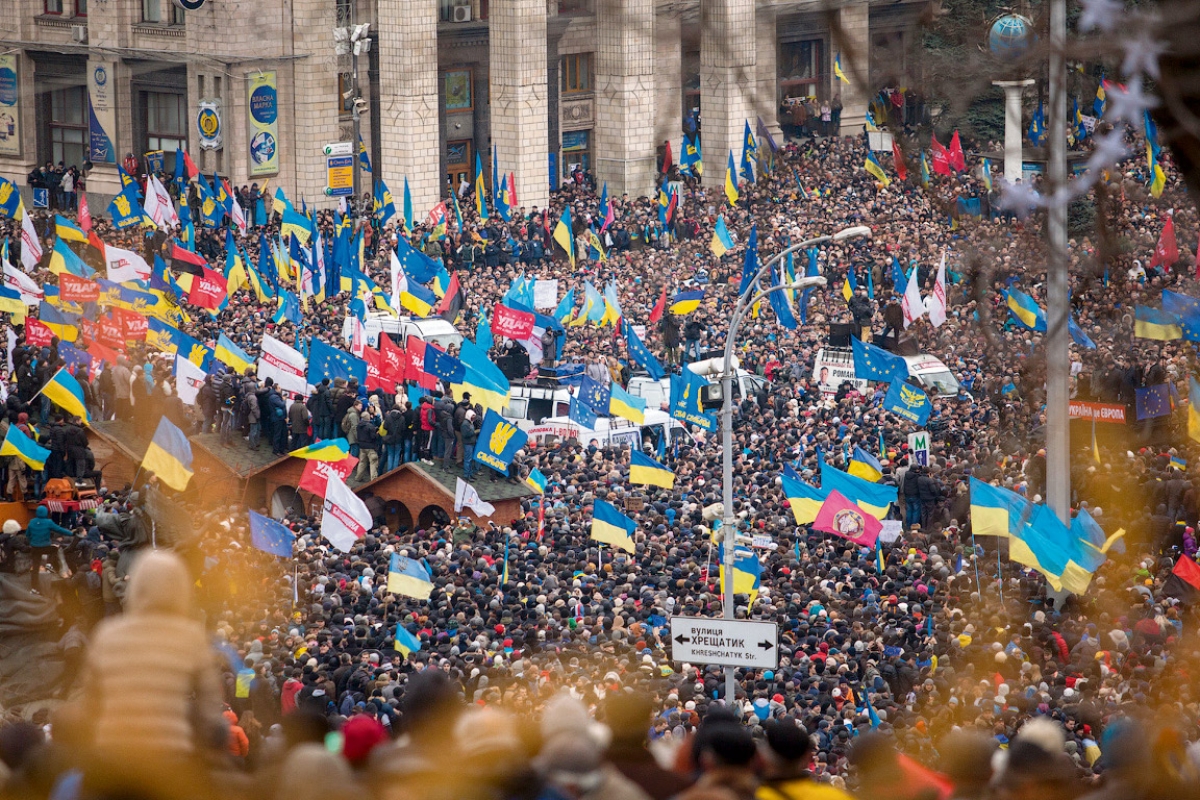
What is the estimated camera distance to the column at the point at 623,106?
179 ft

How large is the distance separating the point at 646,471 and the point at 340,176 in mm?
25415

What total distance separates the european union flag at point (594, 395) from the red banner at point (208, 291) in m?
8.16

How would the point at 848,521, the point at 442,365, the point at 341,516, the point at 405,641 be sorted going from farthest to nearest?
the point at 442,365 → the point at 848,521 → the point at 341,516 → the point at 405,641

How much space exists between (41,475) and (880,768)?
22.1 metres

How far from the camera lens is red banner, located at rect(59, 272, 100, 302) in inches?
1227

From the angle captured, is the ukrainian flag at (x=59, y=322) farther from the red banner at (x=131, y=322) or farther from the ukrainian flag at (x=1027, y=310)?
the ukrainian flag at (x=1027, y=310)

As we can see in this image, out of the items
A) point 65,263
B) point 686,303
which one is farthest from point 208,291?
point 686,303

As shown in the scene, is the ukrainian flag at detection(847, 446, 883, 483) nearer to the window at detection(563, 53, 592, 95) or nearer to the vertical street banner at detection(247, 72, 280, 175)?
the vertical street banner at detection(247, 72, 280, 175)

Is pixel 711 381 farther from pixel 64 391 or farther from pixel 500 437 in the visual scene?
pixel 64 391

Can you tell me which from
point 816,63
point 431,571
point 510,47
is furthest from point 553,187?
point 431,571

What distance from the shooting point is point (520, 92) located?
53.0 m

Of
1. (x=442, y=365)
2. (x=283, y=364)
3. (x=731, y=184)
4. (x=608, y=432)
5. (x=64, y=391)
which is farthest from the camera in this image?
(x=731, y=184)

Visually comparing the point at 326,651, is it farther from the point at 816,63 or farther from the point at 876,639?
the point at 816,63

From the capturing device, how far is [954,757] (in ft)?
22.1
